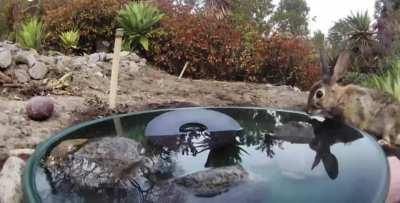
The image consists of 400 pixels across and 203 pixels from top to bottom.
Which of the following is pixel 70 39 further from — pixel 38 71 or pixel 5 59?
pixel 5 59

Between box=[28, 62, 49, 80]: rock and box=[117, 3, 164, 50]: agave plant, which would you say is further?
box=[117, 3, 164, 50]: agave plant

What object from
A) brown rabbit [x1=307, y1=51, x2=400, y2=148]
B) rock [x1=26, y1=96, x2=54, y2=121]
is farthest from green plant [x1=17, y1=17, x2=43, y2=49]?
brown rabbit [x1=307, y1=51, x2=400, y2=148]

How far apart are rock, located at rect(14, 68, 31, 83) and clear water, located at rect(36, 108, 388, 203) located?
11.8ft

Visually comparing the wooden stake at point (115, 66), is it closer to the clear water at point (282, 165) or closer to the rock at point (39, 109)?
the rock at point (39, 109)

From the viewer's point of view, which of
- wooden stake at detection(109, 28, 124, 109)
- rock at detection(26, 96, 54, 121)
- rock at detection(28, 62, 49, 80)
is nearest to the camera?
rock at detection(26, 96, 54, 121)

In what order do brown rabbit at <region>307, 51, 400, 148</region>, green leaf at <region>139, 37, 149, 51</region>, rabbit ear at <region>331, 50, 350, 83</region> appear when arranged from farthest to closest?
green leaf at <region>139, 37, 149, 51</region>, rabbit ear at <region>331, 50, 350, 83</region>, brown rabbit at <region>307, 51, 400, 148</region>

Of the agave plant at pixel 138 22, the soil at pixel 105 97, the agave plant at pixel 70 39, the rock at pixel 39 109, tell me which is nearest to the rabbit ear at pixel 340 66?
the soil at pixel 105 97

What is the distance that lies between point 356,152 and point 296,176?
38 cm

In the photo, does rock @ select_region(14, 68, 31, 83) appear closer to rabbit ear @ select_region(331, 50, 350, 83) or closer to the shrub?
the shrub

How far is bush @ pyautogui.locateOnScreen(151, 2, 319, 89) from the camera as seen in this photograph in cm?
820

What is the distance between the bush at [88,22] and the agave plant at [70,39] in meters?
0.33

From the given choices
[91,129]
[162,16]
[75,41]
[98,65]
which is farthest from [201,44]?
[91,129]

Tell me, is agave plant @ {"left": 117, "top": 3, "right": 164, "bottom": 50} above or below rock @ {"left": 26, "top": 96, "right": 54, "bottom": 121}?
above

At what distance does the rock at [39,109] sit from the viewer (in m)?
4.47
